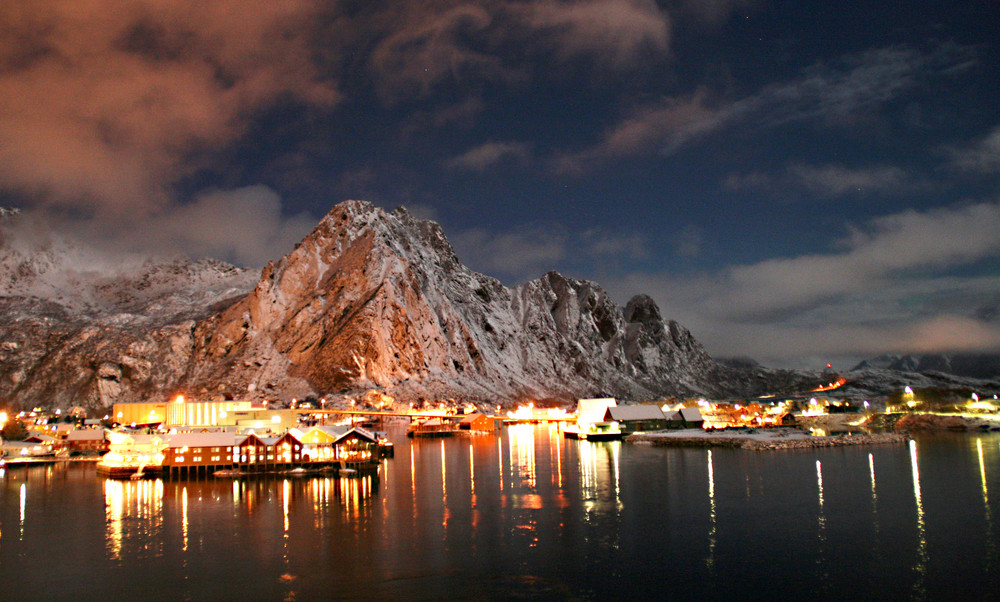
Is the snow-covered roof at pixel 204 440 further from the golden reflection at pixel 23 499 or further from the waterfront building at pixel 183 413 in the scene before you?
the waterfront building at pixel 183 413

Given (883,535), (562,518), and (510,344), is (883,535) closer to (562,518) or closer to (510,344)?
(562,518)

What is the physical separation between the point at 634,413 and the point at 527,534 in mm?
62837

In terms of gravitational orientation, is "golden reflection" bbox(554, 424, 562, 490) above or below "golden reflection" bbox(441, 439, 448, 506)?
below

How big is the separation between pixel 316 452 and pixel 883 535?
4365 centimetres

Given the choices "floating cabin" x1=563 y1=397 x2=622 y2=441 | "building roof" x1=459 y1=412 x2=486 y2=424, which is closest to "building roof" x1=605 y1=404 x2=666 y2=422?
"floating cabin" x1=563 y1=397 x2=622 y2=441

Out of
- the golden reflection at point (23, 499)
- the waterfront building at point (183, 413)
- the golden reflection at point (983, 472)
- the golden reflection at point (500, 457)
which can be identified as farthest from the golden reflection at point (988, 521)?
the waterfront building at point (183, 413)

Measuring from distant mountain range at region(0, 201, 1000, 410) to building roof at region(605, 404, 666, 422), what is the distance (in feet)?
186

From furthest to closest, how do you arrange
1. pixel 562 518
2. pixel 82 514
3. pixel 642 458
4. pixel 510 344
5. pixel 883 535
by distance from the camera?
pixel 510 344 → pixel 642 458 → pixel 82 514 → pixel 562 518 → pixel 883 535

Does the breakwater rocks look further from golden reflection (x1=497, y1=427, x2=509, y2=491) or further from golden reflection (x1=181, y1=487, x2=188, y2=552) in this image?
golden reflection (x1=181, y1=487, x2=188, y2=552)

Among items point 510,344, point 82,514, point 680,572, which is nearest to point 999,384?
point 510,344

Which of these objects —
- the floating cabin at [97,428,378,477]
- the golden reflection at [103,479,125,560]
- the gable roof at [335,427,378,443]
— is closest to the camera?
the golden reflection at [103,479,125,560]

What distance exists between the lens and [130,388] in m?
129

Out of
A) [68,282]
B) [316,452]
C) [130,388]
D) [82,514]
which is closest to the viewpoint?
[82,514]

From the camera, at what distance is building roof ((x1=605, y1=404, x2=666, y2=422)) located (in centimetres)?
8928
